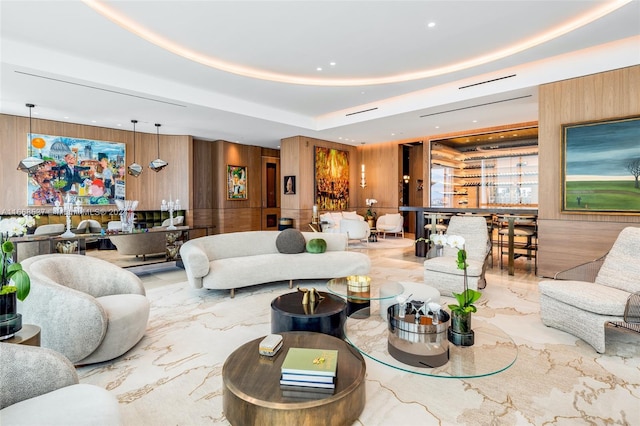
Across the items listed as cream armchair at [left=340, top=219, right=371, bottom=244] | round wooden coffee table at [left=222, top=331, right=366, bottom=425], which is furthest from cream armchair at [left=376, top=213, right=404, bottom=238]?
round wooden coffee table at [left=222, top=331, right=366, bottom=425]

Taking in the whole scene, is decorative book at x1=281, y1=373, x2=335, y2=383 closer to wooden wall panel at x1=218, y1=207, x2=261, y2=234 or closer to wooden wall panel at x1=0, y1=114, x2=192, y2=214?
wooden wall panel at x1=0, y1=114, x2=192, y2=214

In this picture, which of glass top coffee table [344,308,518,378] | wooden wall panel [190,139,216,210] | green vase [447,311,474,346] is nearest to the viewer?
glass top coffee table [344,308,518,378]

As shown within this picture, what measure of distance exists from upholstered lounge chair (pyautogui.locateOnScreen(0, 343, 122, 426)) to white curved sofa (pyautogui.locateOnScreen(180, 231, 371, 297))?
2681mm

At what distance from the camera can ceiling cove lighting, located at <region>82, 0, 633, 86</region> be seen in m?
3.88

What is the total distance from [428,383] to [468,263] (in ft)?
8.08

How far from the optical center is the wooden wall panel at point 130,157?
7066 mm

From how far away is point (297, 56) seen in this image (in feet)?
16.7

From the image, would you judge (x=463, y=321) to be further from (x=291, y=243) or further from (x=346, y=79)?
(x=346, y=79)

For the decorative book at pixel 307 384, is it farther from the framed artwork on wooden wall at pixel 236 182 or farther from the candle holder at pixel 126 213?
the framed artwork on wooden wall at pixel 236 182

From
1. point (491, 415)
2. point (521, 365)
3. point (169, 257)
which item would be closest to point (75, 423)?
point (491, 415)

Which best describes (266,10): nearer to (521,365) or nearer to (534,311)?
(521,365)

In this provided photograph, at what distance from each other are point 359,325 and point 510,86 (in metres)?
5.07

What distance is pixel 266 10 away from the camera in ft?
12.7

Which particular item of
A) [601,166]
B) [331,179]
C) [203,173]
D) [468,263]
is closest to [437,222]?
[468,263]
